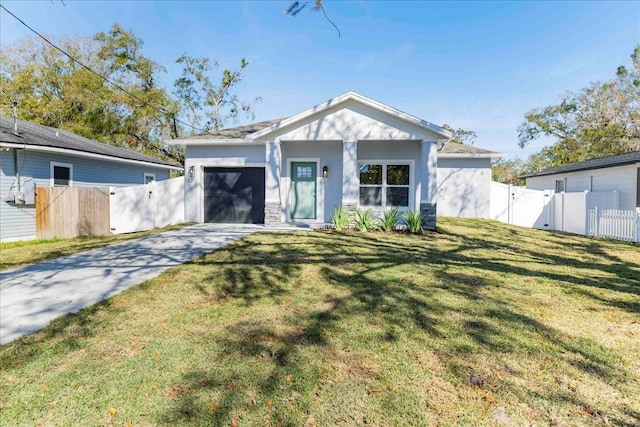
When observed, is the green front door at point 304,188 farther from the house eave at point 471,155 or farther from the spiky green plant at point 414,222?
the house eave at point 471,155

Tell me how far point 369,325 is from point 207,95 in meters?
28.8

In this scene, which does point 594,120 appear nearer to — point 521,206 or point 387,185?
point 521,206

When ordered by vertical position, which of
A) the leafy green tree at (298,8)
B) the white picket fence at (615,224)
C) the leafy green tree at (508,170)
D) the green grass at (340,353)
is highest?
the leafy green tree at (508,170)

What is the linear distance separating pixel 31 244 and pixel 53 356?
27.4ft

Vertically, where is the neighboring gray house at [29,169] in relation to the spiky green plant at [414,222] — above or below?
above

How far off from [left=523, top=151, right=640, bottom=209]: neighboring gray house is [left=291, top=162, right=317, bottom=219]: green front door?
462 inches

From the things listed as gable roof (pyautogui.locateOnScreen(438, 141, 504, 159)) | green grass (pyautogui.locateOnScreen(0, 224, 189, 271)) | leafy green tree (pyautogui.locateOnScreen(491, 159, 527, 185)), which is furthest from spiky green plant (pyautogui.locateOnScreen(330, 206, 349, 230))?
leafy green tree (pyautogui.locateOnScreen(491, 159, 527, 185))

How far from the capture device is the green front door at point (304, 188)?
40.3ft

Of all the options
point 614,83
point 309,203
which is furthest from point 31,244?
point 614,83

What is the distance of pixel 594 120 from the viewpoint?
24625 mm

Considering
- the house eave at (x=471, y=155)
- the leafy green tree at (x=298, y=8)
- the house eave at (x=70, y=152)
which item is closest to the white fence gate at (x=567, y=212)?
the house eave at (x=471, y=155)

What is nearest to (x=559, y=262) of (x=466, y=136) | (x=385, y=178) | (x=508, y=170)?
(x=385, y=178)

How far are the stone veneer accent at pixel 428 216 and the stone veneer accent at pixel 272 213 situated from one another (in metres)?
4.67

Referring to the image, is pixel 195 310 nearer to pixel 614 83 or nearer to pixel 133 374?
pixel 133 374
